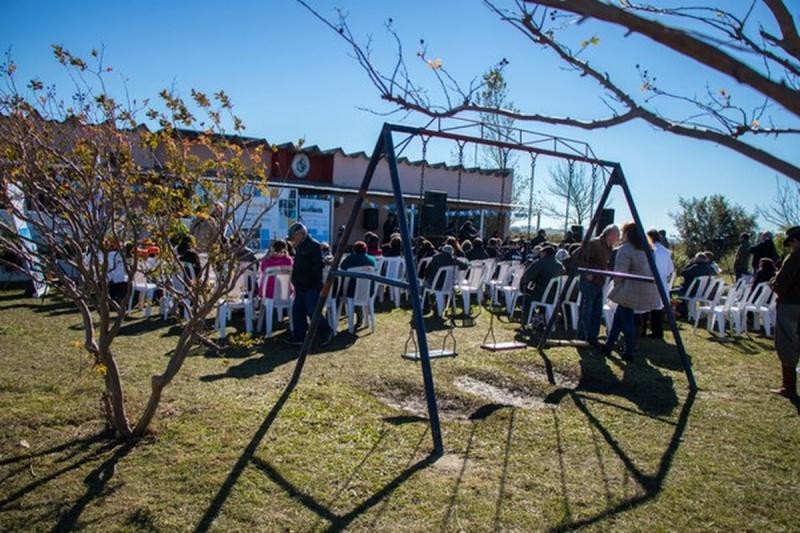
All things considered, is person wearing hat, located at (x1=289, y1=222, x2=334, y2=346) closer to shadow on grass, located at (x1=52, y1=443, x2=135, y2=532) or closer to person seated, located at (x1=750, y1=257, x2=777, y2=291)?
shadow on grass, located at (x1=52, y1=443, x2=135, y2=532)

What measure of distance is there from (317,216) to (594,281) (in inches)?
523

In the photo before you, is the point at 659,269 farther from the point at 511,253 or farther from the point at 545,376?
the point at 511,253

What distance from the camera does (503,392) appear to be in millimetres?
6039

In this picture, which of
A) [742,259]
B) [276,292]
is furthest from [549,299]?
[742,259]

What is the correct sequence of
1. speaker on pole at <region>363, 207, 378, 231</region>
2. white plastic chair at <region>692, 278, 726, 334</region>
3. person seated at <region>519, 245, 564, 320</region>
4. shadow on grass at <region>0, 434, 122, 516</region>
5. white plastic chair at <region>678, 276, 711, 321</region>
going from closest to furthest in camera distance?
1. shadow on grass at <region>0, 434, 122, 516</region>
2. person seated at <region>519, 245, 564, 320</region>
3. white plastic chair at <region>692, 278, 726, 334</region>
4. white plastic chair at <region>678, 276, 711, 321</region>
5. speaker on pole at <region>363, 207, 378, 231</region>

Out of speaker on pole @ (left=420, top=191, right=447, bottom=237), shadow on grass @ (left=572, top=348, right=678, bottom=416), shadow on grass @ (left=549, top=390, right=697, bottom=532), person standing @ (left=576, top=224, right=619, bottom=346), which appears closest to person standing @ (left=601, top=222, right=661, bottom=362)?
person standing @ (left=576, top=224, right=619, bottom=346)

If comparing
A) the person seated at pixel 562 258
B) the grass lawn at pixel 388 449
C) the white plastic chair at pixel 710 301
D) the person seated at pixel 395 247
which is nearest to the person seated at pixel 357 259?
the grass lawn at pixel 388 449

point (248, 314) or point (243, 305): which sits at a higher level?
point (243, 305)

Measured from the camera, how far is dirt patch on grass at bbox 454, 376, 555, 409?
5.67 m

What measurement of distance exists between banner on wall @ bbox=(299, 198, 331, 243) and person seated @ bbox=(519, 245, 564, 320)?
1163 centimetres

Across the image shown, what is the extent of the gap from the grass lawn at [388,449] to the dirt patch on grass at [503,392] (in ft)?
0.12

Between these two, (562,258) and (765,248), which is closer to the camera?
(562,258)

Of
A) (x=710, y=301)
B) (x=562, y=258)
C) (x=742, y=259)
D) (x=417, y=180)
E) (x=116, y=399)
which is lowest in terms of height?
(x=116, y=399)

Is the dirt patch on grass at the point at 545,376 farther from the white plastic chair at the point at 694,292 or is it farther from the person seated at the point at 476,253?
the person seated at the point at 476,253
